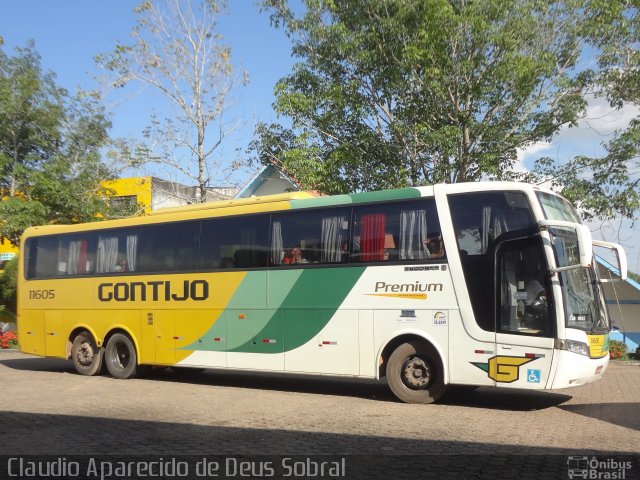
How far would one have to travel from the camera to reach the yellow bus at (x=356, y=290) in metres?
9.38

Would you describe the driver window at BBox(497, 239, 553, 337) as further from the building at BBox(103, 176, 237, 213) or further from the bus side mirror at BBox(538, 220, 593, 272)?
the building at BBox(103, 176, 237, 213)

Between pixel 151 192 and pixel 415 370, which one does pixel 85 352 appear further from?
pixel 151 192

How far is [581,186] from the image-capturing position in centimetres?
1583

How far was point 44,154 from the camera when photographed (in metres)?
23.9

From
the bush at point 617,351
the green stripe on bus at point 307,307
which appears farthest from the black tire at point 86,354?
the bush at point 617,351

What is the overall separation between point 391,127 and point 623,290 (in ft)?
39.3

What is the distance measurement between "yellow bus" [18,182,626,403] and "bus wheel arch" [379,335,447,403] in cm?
2

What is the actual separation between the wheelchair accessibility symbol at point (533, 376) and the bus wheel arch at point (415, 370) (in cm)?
129

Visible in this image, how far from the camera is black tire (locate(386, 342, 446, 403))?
33.4 feet

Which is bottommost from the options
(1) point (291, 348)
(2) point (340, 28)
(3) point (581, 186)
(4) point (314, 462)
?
(4) point (314, 462)

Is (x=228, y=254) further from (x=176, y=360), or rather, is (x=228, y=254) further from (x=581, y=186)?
(x=581, y=186)

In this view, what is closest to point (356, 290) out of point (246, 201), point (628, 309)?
point (246, 201)

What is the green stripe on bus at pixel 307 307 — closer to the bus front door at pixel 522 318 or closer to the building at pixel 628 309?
the bus front door at pixel 522 318

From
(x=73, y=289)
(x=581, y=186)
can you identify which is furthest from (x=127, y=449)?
(x=581, y=186)
